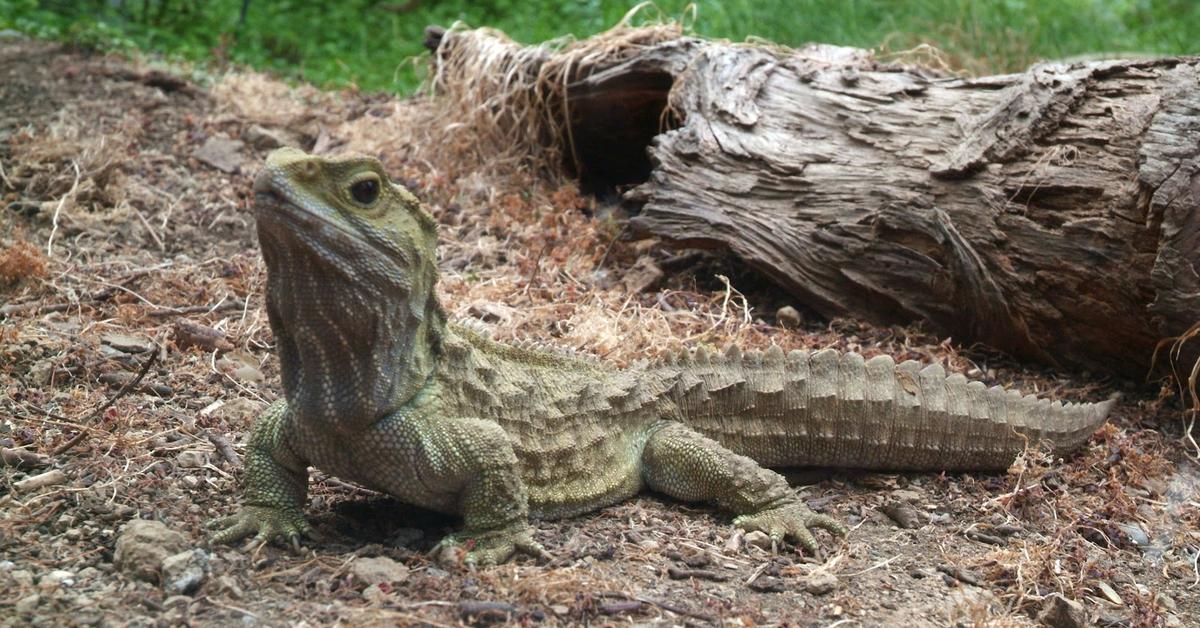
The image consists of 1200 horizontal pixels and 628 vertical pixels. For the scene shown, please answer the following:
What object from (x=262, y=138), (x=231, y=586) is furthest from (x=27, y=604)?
(x=262, y=138)

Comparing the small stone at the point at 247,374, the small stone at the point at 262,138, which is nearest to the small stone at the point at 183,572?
the small stone at the point at 247,374

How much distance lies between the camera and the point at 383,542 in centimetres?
452

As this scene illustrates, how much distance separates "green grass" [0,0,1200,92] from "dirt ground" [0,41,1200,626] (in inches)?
92.8

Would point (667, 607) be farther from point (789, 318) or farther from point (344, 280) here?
point (789, 318)

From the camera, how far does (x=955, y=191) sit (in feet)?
22.1

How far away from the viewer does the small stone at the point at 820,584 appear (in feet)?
14.7

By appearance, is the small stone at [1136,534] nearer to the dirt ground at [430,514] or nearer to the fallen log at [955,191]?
the dirt ground at [430,514]

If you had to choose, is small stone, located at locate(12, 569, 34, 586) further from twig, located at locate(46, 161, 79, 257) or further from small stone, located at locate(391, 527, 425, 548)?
twig, located at locate(46, 161, 79, 257)

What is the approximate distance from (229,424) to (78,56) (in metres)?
6.34

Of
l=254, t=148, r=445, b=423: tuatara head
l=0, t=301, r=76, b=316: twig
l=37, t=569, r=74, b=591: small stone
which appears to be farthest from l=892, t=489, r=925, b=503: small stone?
l=0, t=301, r=76, b=316: twig

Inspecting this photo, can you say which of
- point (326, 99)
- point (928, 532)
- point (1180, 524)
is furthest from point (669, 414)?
point (326, 99)

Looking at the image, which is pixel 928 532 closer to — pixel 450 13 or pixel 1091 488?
pixel 1091 488

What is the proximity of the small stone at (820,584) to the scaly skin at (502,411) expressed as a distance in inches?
13.9

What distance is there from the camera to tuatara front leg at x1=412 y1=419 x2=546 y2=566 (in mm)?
4367
